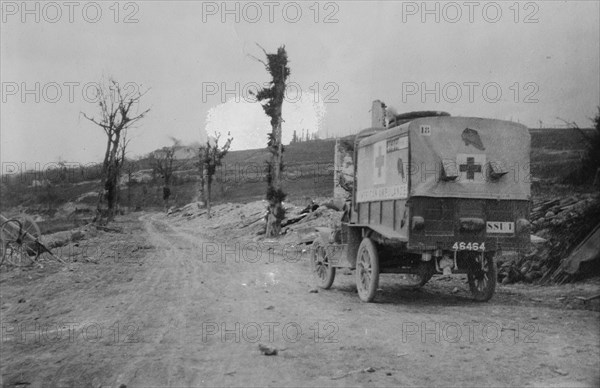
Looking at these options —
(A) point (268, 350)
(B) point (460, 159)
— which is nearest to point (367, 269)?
(B) point (460, 159)

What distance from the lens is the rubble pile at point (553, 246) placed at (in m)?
10.2

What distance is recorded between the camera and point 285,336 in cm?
674

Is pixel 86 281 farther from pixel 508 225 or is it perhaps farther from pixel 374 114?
pixel 508 225

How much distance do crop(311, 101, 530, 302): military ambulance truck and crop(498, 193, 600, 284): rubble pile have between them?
107 centimetres

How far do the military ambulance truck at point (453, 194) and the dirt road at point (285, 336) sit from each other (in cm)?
91

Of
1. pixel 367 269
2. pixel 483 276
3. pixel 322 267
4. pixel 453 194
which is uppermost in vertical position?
pixel 453 194

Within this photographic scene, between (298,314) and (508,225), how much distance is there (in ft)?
11.5

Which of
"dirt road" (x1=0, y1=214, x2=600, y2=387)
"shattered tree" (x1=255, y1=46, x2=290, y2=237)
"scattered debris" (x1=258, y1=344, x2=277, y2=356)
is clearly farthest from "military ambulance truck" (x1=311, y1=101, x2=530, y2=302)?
"shattered tree" (x1=255, y1=46, x2=290, y2=237)

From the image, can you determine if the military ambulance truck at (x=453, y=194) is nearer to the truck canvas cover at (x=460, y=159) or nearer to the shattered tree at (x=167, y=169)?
the truck canvas cover at (x=460, y=159)

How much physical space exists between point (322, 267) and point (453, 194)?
3720mm

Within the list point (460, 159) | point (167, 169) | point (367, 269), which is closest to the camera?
point (460, 159)

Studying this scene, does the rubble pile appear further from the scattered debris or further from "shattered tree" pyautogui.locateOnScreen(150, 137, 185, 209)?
"shattered tree" pyautogui.locateOnScreen(150, 137, 185, 209)

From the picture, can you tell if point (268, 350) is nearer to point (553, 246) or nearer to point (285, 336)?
point (285, 336)

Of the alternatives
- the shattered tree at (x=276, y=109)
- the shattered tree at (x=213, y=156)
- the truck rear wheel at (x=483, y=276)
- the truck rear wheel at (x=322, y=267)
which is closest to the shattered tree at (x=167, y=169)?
the shattered tree at (x=213, y=156)
